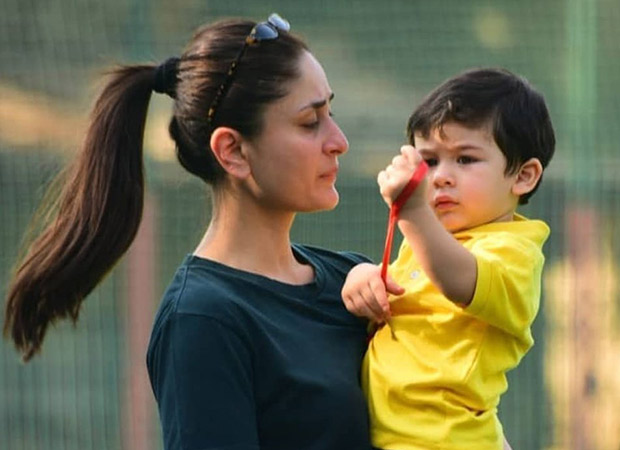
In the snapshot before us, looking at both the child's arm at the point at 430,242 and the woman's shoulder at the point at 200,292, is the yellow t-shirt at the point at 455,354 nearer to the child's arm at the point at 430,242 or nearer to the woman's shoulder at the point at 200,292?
the child's arm at the point at 430,242

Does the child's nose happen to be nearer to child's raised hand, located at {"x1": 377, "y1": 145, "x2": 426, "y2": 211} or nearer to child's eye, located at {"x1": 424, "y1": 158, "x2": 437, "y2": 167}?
child's eye, located at {"x1": 424, "y1": 158, "x2": 437, "y2": 167}

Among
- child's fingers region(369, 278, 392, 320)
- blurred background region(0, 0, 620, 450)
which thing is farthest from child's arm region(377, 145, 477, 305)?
blurred background region(0, 0, 620, 450)

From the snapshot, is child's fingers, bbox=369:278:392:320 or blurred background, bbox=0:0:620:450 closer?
child's fingers, bbox=369:278:392:320

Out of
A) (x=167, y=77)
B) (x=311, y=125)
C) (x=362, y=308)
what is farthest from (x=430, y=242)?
(x=167, y=77)

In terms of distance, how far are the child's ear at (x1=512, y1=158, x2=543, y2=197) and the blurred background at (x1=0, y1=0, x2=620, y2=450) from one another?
3.20m

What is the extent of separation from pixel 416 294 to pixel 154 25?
11.8 ft

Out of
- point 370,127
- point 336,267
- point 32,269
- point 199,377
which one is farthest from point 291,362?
point 370,127

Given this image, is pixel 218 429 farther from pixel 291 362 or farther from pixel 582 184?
pixel 582 184

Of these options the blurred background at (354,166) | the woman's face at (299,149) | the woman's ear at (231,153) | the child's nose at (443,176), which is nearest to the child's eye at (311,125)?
the woman's face at (299,149)

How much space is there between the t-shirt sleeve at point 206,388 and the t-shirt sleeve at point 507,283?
399 mm

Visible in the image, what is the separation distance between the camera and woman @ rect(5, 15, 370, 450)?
8.38ft

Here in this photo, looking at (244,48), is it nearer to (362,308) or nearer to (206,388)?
(362,308)

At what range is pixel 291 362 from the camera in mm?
2633

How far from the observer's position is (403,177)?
2.52 metres
